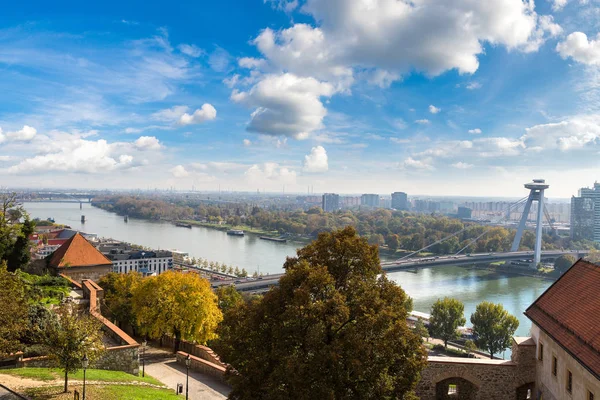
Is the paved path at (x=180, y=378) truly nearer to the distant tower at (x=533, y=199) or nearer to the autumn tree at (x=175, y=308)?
the autumn tree at (x=175, y=308)

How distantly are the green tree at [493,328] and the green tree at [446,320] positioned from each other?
0.91 meters

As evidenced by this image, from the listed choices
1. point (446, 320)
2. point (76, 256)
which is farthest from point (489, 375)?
point (76, 256)

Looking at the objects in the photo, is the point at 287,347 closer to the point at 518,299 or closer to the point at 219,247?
the point at 518,299

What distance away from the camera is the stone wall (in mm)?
7316

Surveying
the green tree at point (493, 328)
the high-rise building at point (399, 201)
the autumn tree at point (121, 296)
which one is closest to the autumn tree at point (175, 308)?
the autumn tree at point (121, 296)

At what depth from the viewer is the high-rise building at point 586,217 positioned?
7131cm

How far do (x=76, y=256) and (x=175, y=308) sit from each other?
9.98 meters

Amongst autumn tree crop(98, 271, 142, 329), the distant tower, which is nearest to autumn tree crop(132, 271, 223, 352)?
autumn tree crop(98, 271, 142, 329)

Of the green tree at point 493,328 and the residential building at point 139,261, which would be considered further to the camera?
the residential building at point 139,261

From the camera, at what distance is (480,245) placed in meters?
57.2

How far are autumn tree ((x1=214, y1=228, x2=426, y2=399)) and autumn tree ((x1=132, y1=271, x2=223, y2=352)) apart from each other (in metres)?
5.65

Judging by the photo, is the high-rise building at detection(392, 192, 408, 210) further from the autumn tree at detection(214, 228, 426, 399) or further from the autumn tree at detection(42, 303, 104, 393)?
the autumn tree at detection(42, 303, 104, 393)

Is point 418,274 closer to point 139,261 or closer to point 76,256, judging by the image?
point 139,261

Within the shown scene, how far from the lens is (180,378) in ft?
29.8
